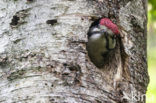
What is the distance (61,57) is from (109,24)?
27cm

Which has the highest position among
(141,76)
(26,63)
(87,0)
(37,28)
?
(87,0)

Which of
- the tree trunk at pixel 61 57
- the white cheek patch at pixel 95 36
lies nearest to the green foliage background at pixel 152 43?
the tree trunk at pixel 61 57

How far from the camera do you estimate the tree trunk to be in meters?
1.31

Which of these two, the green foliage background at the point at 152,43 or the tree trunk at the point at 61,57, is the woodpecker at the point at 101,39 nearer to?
the tree trunk at the point at 61,57

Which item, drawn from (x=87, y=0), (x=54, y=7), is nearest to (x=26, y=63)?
(x=54, y=7)

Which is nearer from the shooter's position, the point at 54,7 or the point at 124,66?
the point at 54,7

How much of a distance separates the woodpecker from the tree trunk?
0.03 metres

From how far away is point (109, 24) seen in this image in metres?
1.48

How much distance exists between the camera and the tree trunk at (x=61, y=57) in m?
1.31

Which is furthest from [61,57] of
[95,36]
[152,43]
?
[152,43]

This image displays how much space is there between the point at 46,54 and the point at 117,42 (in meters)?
0.36

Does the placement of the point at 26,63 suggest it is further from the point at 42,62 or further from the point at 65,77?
the point at 65,77

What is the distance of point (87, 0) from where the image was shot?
4.92 feet

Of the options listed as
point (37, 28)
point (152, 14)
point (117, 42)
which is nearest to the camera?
point (37, 28)
